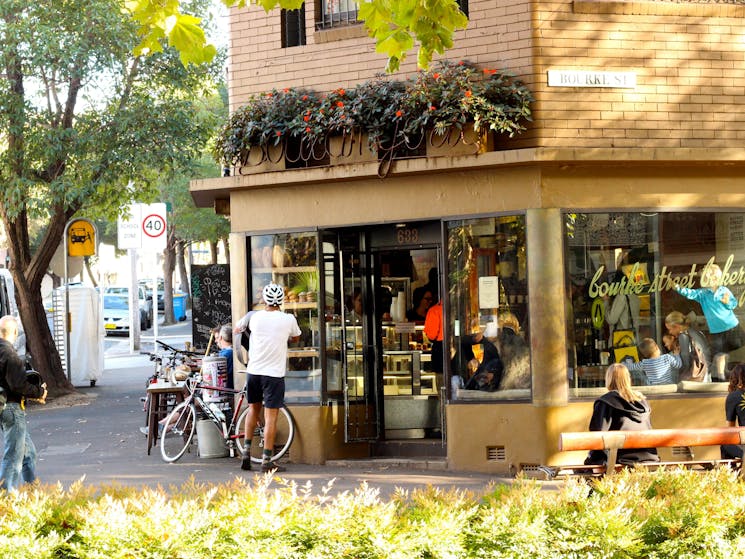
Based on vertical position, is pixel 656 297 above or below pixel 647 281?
below

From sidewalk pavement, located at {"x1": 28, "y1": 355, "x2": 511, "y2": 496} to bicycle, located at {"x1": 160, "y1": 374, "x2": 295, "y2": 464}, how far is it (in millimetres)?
178

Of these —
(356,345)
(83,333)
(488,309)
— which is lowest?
(356,345)

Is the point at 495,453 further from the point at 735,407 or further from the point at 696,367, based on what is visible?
the point at 735,407

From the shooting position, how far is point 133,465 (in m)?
12.6

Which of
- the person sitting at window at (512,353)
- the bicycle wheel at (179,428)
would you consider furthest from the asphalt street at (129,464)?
the person sitting at window at (512,353)

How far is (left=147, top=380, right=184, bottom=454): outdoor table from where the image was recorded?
13.5 meters

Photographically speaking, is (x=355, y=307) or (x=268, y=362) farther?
(x=355, y=307)

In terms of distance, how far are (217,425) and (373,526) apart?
7707 millimetres

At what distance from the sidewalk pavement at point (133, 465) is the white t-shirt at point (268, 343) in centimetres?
108

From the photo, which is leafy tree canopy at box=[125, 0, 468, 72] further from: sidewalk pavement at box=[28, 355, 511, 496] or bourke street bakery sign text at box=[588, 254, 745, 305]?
bourke street bakery sign text at box=[588, 254, 745, 305]

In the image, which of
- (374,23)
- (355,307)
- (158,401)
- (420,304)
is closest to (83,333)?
(158,401)

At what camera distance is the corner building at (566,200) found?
11312 mm

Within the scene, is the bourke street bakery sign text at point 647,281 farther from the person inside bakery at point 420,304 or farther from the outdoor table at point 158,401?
the outdoor table at point 158,401

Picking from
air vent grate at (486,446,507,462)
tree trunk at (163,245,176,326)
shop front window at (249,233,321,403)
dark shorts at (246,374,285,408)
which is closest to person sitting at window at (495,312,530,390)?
air vent grate at (486,446,507,462)
